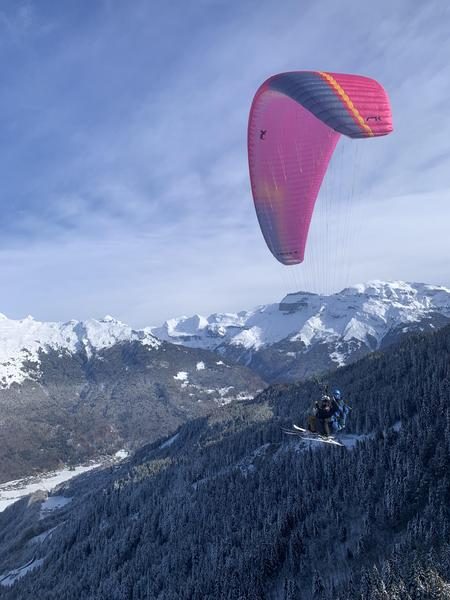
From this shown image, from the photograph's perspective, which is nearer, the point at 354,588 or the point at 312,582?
the point at 354,588

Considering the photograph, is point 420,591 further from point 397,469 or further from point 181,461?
point 181,461

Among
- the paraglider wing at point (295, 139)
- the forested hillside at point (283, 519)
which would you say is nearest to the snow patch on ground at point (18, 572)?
the forested hillside at point (283, 519)

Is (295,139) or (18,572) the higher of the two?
(295,139)

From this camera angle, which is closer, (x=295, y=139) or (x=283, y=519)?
(x=295, y=139)

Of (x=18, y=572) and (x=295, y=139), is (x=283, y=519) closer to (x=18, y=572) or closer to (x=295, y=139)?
(x=18, y=572)

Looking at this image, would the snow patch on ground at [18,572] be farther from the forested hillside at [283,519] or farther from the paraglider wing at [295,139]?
the paraglider wing at [295,139]

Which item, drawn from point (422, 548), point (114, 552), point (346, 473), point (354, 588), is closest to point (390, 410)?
point (346, 473)

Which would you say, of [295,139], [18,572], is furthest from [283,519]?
[295,139]
